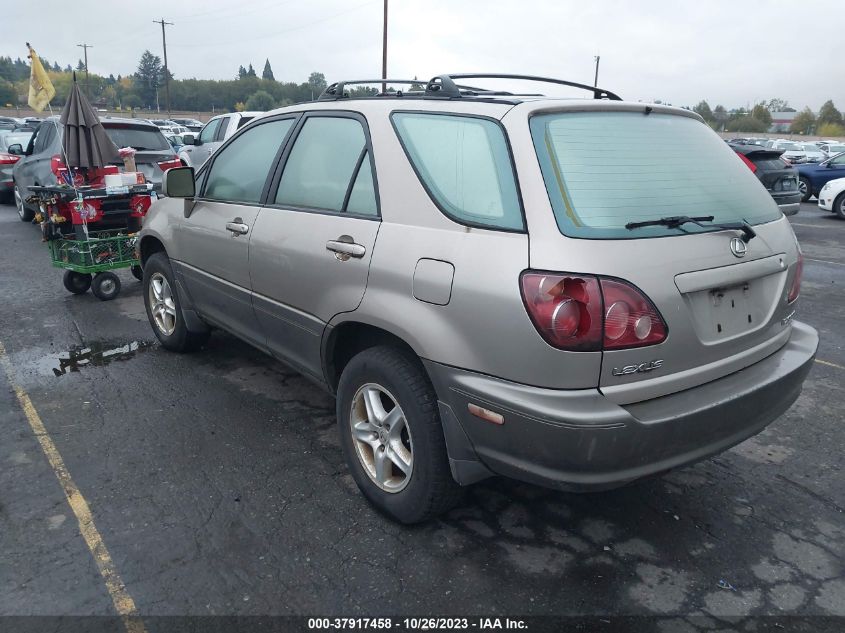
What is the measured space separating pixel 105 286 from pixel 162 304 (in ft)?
6.70

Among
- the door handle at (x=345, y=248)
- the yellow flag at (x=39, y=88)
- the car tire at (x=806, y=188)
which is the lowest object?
the car tire at (x=806, y=188)

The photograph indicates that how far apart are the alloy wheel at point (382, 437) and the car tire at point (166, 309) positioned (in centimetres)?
229

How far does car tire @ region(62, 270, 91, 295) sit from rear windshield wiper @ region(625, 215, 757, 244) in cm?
632

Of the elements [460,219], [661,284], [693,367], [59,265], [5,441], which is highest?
[460,219]

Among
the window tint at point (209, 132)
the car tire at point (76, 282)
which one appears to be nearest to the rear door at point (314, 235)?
the car tire at point (76, 282)

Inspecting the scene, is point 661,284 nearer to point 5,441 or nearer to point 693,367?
point 693,367

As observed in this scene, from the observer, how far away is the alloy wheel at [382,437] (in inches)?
112

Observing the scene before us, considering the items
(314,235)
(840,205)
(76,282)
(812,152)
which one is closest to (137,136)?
(76,282)

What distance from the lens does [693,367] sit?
7.99 ft

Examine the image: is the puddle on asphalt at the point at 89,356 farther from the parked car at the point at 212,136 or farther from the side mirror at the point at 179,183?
the parked car at the point at 212,136

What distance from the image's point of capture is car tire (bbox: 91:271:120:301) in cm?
668

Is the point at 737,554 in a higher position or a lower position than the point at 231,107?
lower

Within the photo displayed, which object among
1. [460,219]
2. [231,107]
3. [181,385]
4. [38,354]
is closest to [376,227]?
[460,219]

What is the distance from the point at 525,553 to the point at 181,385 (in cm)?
280
